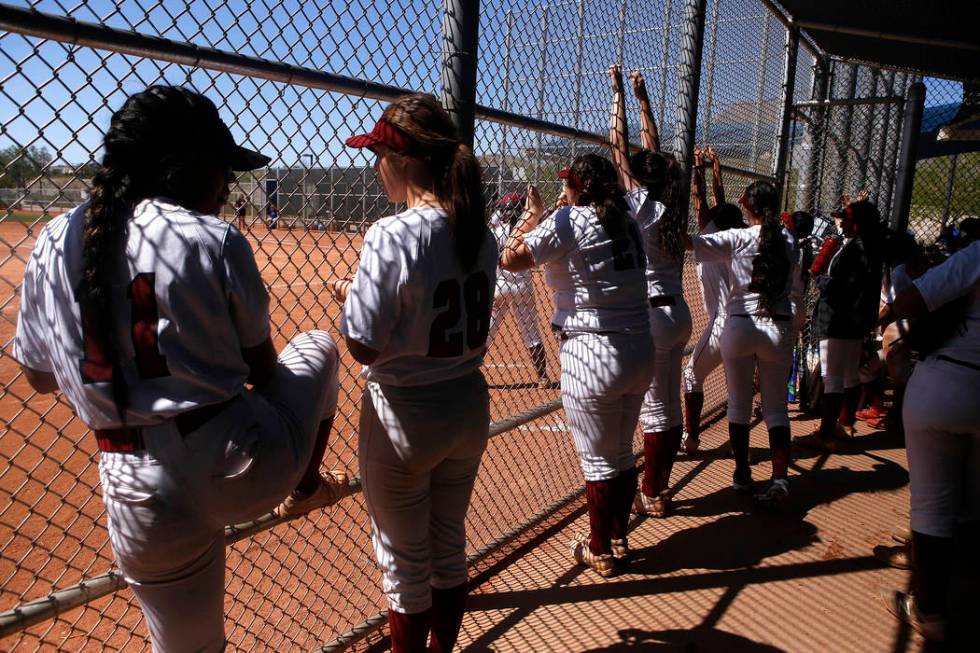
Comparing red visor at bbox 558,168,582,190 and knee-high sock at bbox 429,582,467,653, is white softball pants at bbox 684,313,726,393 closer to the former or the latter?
red visor at bbox 558,168,582,190

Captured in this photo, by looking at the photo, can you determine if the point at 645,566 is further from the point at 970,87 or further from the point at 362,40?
the point at 970,87

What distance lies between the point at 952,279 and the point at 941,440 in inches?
28.1

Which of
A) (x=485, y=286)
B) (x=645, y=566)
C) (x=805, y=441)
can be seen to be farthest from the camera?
(x=805, y=441)

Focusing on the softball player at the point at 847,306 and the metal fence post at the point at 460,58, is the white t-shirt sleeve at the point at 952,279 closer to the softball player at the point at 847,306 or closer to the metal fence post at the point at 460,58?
the metal fence post at the point at 460,58

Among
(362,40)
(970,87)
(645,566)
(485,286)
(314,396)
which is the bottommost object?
(645,566)

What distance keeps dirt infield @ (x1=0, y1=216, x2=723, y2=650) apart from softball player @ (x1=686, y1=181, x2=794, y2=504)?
1.28 m

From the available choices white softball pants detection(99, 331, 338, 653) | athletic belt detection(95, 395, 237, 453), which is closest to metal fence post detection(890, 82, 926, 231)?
white softball pants detection(99, 331, 338, 653)

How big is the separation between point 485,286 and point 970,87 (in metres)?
7.96

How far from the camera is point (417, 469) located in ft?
7.02

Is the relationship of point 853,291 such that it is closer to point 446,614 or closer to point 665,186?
point 665,186

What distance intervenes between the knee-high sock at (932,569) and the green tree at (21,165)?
3.64 metres

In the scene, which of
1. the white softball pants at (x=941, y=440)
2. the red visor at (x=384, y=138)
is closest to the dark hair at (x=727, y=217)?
the white softball pants at (x=941, y=440)

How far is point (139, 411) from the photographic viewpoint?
1.48 meters

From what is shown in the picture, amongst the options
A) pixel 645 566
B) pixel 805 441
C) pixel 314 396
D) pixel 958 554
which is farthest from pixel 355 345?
pixel 805 441
